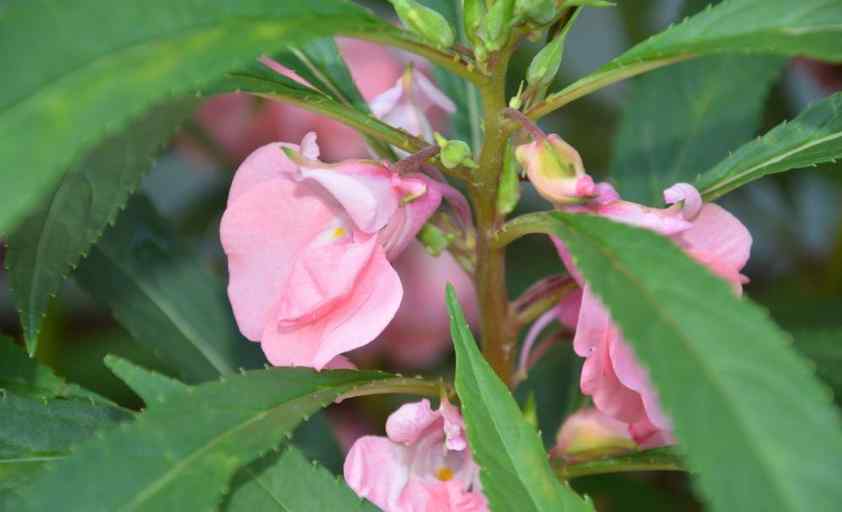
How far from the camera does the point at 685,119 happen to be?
1043 mm

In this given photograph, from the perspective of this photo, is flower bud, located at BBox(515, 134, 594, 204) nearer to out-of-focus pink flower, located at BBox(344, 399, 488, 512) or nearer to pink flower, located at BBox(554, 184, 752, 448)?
pink flower, located at BBox(554, 184, 752, 448)

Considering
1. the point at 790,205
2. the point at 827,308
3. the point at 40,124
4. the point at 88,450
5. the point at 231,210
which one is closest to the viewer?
the point at 40,124

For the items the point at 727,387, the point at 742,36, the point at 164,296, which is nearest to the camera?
the point at 727,387

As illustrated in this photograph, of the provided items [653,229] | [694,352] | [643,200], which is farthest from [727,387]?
[643,200]

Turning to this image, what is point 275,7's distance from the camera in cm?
55

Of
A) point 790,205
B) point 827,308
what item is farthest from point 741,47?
point 790,205

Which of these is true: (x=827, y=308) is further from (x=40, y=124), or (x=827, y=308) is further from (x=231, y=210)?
(x=40, y=124)

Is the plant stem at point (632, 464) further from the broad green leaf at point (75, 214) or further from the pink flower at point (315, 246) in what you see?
the broad green leaf at point (75, 214)

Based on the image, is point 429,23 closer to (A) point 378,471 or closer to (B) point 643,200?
(A) point 378,471

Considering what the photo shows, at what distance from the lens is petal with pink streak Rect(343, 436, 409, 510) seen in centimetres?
69

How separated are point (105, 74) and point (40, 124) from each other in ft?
0.10

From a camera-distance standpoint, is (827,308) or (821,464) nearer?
(821,464)

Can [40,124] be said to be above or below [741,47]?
below

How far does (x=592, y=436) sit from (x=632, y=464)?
4cm
